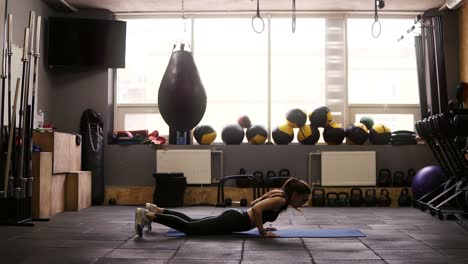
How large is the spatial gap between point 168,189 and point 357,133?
8.98 feet

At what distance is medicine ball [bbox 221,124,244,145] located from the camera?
781 cm

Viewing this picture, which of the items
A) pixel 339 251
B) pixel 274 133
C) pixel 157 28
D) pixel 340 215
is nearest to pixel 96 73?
pixel 157 28

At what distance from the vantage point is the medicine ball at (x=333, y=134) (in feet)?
25.5

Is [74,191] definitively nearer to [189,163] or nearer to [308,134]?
[189,163]

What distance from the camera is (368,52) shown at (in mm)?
8188

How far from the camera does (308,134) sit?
779 centimetres

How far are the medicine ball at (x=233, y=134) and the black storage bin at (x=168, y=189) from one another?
0.87 metres

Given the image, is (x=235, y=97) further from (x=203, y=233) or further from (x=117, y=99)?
(x=203, y=233)

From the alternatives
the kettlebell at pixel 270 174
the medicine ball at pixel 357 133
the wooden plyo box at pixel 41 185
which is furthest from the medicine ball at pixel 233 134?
the wooden plyo box at pixel 41 185

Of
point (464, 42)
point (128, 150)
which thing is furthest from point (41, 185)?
point (464, 42)

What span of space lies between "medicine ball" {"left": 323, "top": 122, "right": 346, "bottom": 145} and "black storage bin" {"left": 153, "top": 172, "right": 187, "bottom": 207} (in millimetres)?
2119

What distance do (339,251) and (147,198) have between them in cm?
460

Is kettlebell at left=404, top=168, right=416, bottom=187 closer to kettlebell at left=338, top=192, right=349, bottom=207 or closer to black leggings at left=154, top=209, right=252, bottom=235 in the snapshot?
kettlebell at left=338, top=192, right=349, bottom=207

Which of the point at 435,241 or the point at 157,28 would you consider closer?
the point at 435,241
